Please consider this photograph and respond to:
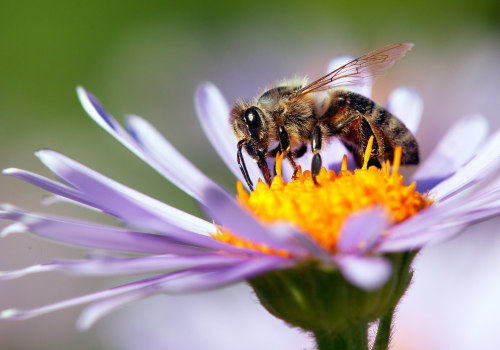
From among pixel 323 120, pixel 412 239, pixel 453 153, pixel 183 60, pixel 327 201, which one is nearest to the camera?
pixel 412 239

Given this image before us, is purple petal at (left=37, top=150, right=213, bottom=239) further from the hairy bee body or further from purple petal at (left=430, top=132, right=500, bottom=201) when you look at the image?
purple petal at (left=430, top=132, right=500, bottom=201)

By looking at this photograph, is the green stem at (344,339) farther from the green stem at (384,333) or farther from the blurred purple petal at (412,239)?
the blurred purple petal at (412,239)

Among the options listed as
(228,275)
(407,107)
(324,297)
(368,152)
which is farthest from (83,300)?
(407,107)

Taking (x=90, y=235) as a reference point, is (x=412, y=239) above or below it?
below

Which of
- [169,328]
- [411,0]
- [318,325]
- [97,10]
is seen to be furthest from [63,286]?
[411,0]

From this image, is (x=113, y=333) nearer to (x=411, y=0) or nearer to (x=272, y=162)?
(x=272, y=162)

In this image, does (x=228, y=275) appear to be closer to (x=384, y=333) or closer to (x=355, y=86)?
(x=384, y=333)

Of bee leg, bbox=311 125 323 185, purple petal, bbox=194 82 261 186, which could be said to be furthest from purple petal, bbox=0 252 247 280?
purple petal, bbox=194 82 261 186
